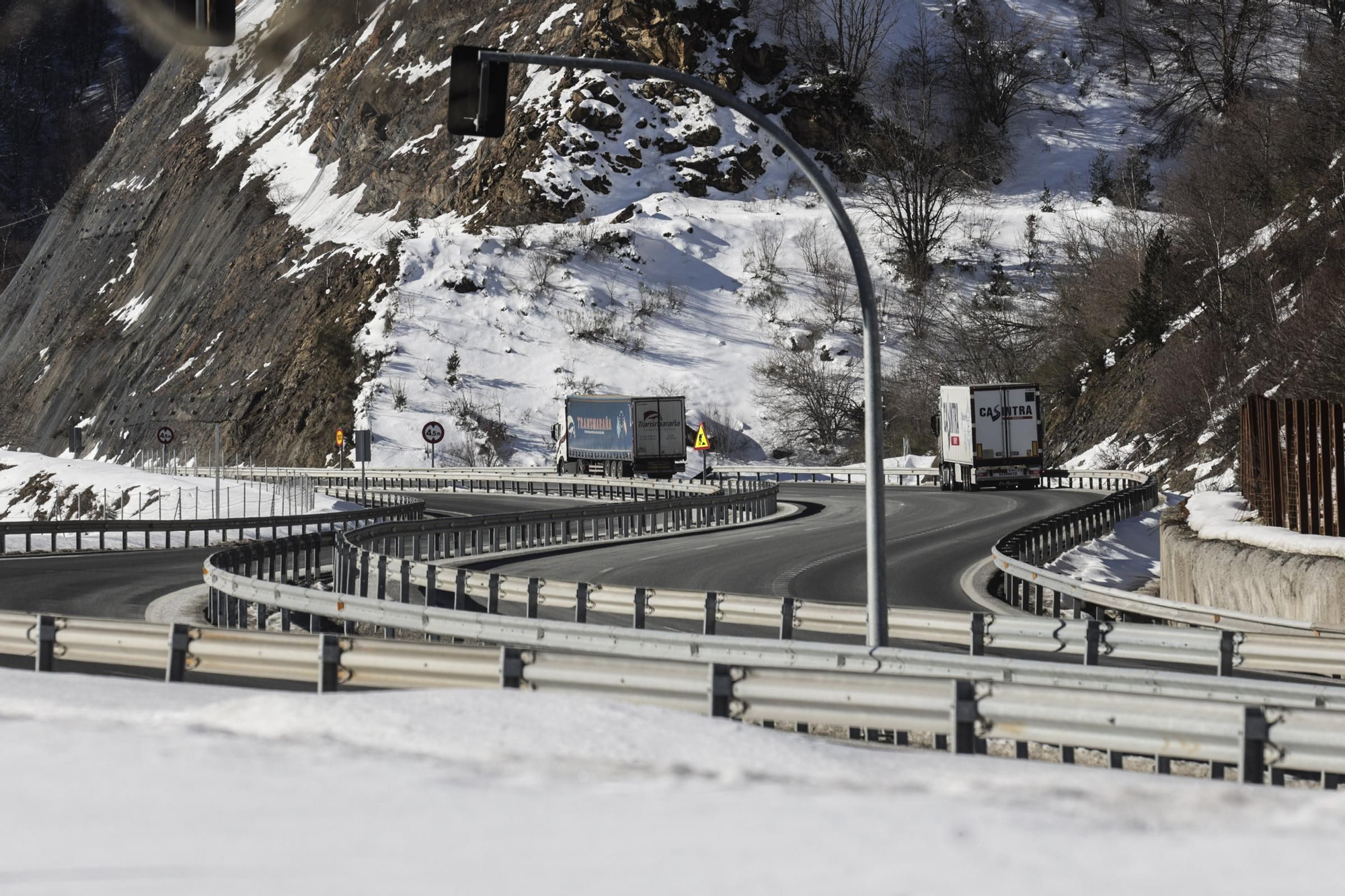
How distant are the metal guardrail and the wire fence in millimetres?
8341

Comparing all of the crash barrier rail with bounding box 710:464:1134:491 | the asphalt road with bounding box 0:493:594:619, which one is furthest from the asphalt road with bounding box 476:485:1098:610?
the crash barrier rail with bounding box 710:464:1134:491

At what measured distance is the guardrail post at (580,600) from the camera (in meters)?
17.4

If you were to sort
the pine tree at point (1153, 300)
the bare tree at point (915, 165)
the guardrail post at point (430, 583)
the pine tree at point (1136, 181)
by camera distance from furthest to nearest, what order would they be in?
the pine tree at point (1136, 181), the bare tree at point (915, 165), the pine tree at point (1153, 300), the guardrail post at point (430, 583)

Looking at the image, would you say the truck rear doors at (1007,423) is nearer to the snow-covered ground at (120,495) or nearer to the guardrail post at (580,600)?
the snow-covered ground at (120,495)

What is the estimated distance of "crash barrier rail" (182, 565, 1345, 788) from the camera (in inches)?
324

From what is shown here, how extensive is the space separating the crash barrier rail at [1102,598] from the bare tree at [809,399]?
41195mm

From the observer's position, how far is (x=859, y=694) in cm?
908

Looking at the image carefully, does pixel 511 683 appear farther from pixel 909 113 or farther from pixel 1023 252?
pixel 909 113

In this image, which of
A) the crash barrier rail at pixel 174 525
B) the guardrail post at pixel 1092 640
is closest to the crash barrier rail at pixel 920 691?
the guardrail post at pixel 1092 640

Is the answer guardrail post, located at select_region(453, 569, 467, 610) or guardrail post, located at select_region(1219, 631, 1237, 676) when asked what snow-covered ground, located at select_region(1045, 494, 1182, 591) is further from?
guardrail post, located at select_region(1219, 631, 1237, 676)

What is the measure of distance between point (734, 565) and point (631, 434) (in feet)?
105

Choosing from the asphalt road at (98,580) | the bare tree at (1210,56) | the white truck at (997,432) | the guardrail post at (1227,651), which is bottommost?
the asphalt road at (98,580)

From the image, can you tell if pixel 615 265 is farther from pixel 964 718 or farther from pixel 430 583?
pixel 964 718

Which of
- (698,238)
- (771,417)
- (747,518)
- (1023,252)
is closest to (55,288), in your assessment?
(698,238)
